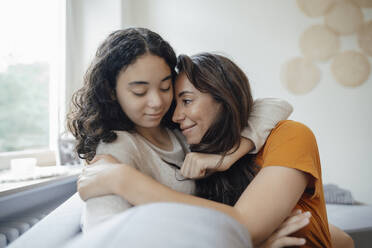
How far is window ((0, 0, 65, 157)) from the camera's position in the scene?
197 cm

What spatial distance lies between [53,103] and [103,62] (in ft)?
5.01

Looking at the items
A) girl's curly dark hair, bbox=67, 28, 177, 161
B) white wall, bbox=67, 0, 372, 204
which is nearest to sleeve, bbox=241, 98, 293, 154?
girl's curly dark hair, bbox=67, 28, 177, 161

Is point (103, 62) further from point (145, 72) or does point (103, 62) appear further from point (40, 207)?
point (40, 207)

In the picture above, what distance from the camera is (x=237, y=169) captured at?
1209 millimetres

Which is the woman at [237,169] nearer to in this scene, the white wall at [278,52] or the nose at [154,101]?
the nose at [154,101]

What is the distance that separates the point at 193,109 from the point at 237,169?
0.97ft

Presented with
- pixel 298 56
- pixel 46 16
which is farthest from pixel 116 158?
pixel 298 56

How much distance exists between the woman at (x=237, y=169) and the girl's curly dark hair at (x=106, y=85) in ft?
0.59

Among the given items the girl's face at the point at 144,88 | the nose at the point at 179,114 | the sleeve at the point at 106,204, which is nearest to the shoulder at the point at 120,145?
the sleeve at the point at 106,204

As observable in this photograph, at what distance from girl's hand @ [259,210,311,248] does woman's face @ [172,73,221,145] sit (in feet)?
1.56

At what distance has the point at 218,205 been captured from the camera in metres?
0.85

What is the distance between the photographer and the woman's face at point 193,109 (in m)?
1.20

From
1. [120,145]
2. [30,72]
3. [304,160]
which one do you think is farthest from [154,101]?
[30,72]

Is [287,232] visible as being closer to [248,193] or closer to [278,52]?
[248,193]
